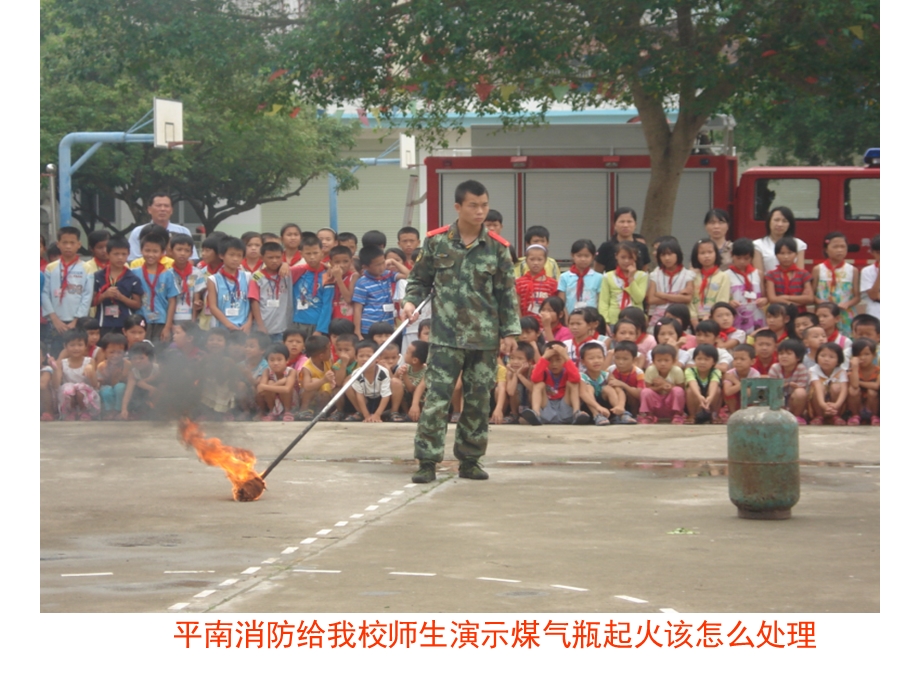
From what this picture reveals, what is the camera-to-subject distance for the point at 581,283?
37.5ft

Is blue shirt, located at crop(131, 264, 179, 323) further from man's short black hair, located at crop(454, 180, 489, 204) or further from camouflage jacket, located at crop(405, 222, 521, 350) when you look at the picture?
man's short black hair, located at crop(454, 180, 489, 204)

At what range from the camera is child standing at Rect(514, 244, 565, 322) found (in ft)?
37.0

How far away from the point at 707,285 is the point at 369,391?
3.12 metres

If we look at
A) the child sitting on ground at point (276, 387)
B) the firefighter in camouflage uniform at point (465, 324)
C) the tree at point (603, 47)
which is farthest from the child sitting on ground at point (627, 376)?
the tree at point (603, 47)

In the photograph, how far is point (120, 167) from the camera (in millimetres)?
33500

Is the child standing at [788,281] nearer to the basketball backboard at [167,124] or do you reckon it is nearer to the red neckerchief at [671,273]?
the red neckerchief at [671,273]

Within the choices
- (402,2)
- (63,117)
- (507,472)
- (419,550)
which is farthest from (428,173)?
(63,117)

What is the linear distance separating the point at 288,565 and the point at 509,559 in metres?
0.95

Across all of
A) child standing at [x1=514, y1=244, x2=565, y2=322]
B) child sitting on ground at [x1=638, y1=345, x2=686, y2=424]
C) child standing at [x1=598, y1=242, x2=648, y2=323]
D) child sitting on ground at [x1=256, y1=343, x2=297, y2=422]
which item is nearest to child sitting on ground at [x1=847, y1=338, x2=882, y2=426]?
child sitting on ground at [x1=638, y1=345, x2=686, y2=424]

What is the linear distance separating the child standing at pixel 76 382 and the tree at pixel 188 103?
5985 millimetres

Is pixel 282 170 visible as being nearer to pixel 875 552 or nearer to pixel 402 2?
pixel 402 2

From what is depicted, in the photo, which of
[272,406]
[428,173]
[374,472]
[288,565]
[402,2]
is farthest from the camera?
[428,173]

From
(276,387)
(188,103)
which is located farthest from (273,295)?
(188,103)

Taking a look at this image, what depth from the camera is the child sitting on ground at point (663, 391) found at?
33.7 ft
